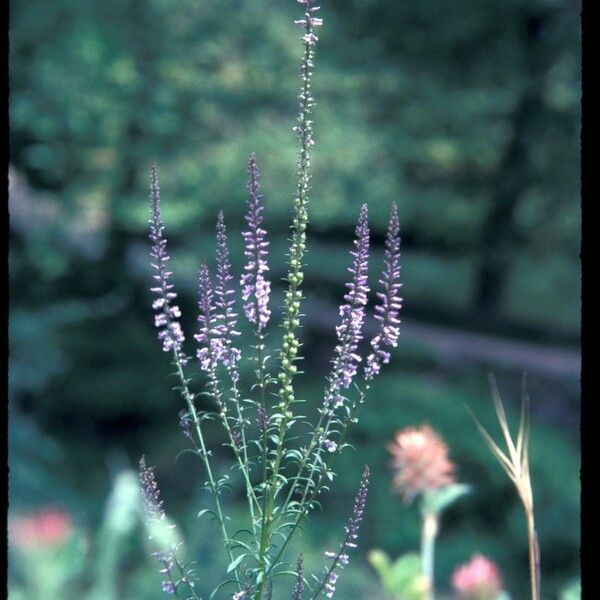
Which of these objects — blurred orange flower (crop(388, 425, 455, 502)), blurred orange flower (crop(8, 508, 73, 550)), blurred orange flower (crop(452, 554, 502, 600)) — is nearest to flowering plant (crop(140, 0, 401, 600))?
blurred orange flower (crop(8, 508, 73, 550))

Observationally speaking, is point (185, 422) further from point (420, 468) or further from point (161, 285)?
point (420, 468)

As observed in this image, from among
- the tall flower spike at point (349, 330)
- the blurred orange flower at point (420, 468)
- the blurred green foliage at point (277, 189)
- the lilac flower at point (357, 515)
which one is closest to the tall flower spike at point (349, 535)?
the lilac flower at point (357, 515)

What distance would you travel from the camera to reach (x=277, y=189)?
9.21 meters

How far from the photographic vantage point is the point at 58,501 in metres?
7.64

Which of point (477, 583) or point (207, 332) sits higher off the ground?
point (207, 332)

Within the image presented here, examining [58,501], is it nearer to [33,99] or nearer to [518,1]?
[33,99]

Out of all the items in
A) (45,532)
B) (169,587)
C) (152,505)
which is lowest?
(45,532)

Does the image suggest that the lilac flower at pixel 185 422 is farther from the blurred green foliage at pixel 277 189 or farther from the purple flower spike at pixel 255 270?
the blurred green foliage at pixel 277 189

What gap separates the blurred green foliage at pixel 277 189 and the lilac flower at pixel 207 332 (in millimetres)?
5185

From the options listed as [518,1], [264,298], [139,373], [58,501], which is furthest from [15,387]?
[264,298]

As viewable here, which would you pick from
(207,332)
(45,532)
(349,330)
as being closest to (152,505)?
(207,332)

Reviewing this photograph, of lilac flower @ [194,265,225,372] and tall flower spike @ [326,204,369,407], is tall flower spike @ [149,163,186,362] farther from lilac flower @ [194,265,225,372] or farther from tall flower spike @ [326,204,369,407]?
tall flower spike @ [326,204,369,407]

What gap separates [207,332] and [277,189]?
801 centimetres

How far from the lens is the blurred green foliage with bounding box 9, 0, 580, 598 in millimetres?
7895
